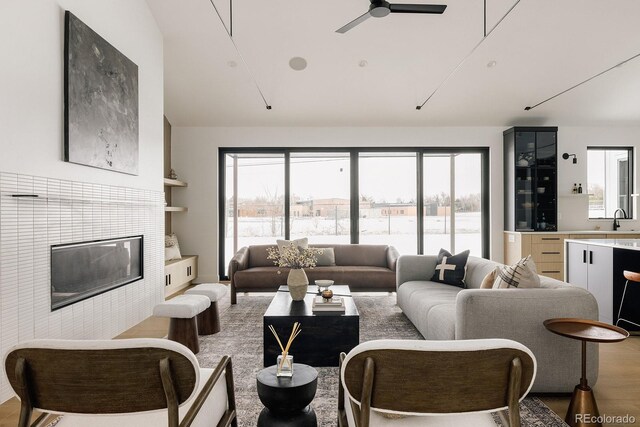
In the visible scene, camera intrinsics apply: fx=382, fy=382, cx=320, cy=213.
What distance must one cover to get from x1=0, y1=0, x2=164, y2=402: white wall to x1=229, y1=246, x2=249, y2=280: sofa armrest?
1.34 metres

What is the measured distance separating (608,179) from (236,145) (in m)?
6.63

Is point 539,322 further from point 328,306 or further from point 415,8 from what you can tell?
point 415,8

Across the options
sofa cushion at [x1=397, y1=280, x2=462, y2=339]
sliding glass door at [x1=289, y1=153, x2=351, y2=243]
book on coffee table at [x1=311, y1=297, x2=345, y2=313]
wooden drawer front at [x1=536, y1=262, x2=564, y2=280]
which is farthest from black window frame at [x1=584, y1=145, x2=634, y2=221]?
book on coffee table at [x1=311, y1=297, x2=345, y2=313]

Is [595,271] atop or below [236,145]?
below

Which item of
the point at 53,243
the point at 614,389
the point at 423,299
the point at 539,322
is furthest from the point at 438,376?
the point at 53,243

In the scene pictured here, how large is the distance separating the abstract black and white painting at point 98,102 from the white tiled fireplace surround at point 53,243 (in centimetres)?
28

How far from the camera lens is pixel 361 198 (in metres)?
6.74

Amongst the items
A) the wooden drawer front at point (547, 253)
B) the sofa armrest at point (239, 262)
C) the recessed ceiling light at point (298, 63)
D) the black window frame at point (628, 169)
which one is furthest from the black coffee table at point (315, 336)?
the black window frame at point (628, 169)

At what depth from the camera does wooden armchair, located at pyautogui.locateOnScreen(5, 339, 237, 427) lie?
1192 millimetres

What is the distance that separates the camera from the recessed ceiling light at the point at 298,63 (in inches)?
202

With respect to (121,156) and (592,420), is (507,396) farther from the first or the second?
(121,156)

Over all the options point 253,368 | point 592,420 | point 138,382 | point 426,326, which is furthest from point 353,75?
point 138,382

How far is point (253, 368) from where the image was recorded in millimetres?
2949

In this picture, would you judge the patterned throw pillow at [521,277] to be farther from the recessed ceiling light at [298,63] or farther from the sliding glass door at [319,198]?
the sliding glass door at [319,198]
